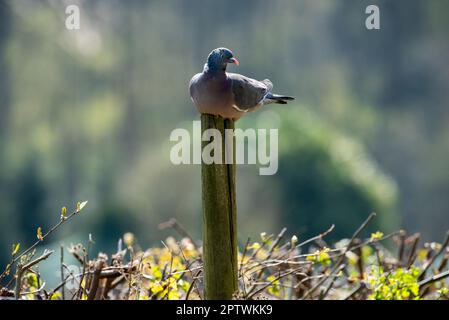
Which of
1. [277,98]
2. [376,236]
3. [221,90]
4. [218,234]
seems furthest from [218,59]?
[376,236]

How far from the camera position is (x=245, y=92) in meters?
2.85

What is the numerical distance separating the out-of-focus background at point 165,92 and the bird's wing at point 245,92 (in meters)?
24.8

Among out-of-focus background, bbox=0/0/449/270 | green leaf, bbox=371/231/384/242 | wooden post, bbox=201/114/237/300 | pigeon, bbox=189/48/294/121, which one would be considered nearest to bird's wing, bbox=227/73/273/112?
pigeon, bbox=189/48/294/121

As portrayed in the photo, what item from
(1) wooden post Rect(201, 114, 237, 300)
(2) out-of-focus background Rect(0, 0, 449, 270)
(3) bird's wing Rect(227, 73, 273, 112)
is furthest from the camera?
(2) out-of-focus background Rect(0, 0, 449, 270)

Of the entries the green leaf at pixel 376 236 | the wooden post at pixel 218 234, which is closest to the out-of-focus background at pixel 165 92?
the green leaf at pixel 376 236

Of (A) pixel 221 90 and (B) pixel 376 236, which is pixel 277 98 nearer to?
(A) pixel 221 90

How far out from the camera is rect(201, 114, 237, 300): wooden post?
2.61m

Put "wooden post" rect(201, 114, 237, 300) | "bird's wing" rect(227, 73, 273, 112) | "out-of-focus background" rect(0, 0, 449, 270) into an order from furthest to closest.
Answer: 1. "out-of-focus background" rect(0, 0, 449, 270)
2. "bird's wing" rect(227, 73, 273, 112)
3. "wooden post" rect(201, 114, 237, 300)

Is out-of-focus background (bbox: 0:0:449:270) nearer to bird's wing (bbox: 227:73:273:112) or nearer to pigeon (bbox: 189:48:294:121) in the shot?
bird's wing (bbox: 227:73:273:112)

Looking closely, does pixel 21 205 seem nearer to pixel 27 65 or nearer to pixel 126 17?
pixel 27 65

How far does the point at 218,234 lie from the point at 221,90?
0.50 meters

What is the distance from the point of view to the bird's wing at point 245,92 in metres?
2.76

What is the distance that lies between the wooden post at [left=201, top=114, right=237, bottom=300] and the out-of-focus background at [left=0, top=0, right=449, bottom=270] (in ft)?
82.3
